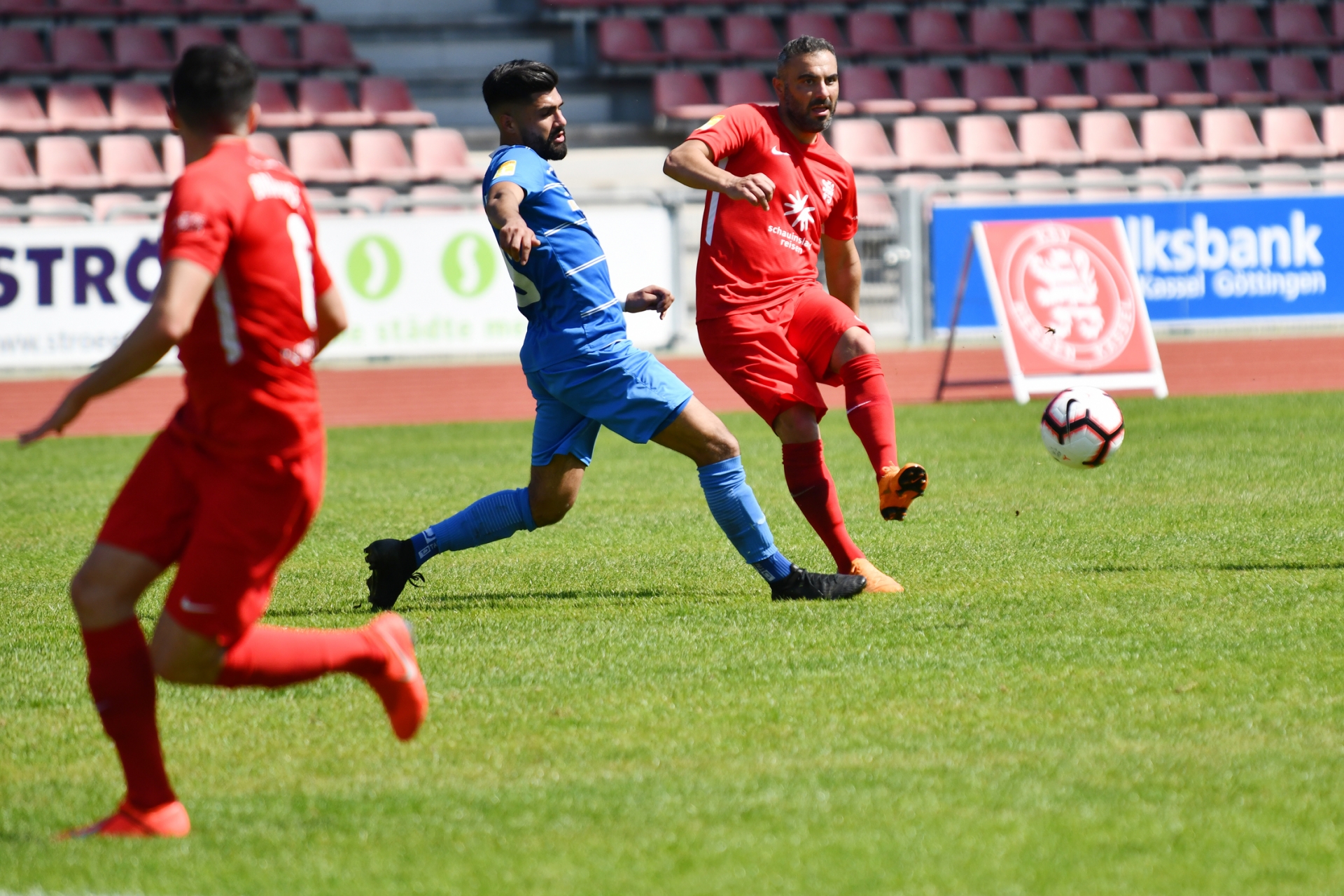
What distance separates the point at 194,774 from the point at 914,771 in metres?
1.77

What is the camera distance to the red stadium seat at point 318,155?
1833 cm

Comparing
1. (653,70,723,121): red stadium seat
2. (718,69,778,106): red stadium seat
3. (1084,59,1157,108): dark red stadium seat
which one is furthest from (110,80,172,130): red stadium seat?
(1084,59,1157,108): dark red stadium seat

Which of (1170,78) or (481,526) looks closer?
(481,526)

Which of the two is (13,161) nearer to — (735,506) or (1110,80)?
(1110,80)

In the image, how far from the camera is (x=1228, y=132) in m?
20.6

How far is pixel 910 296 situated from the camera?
15.3 metres

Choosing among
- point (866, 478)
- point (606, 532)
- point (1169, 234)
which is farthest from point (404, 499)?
point (1169, 234)

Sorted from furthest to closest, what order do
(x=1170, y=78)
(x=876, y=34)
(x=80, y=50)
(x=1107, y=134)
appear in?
(x=876, y=34), (x=1170, y=78), (x=1107, y=134), (x=80, y=50)

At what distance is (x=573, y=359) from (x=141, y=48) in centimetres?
1581

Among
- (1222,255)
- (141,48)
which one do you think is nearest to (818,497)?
(1222,255)

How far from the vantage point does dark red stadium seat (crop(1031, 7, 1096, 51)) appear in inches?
870

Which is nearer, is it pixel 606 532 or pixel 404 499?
pixel 606 532

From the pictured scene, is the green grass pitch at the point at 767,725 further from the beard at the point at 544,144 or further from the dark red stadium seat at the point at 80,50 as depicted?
the dark red stadium seat at the point at 80,50

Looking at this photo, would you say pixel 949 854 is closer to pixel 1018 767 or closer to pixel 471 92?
pixel 1018 767
